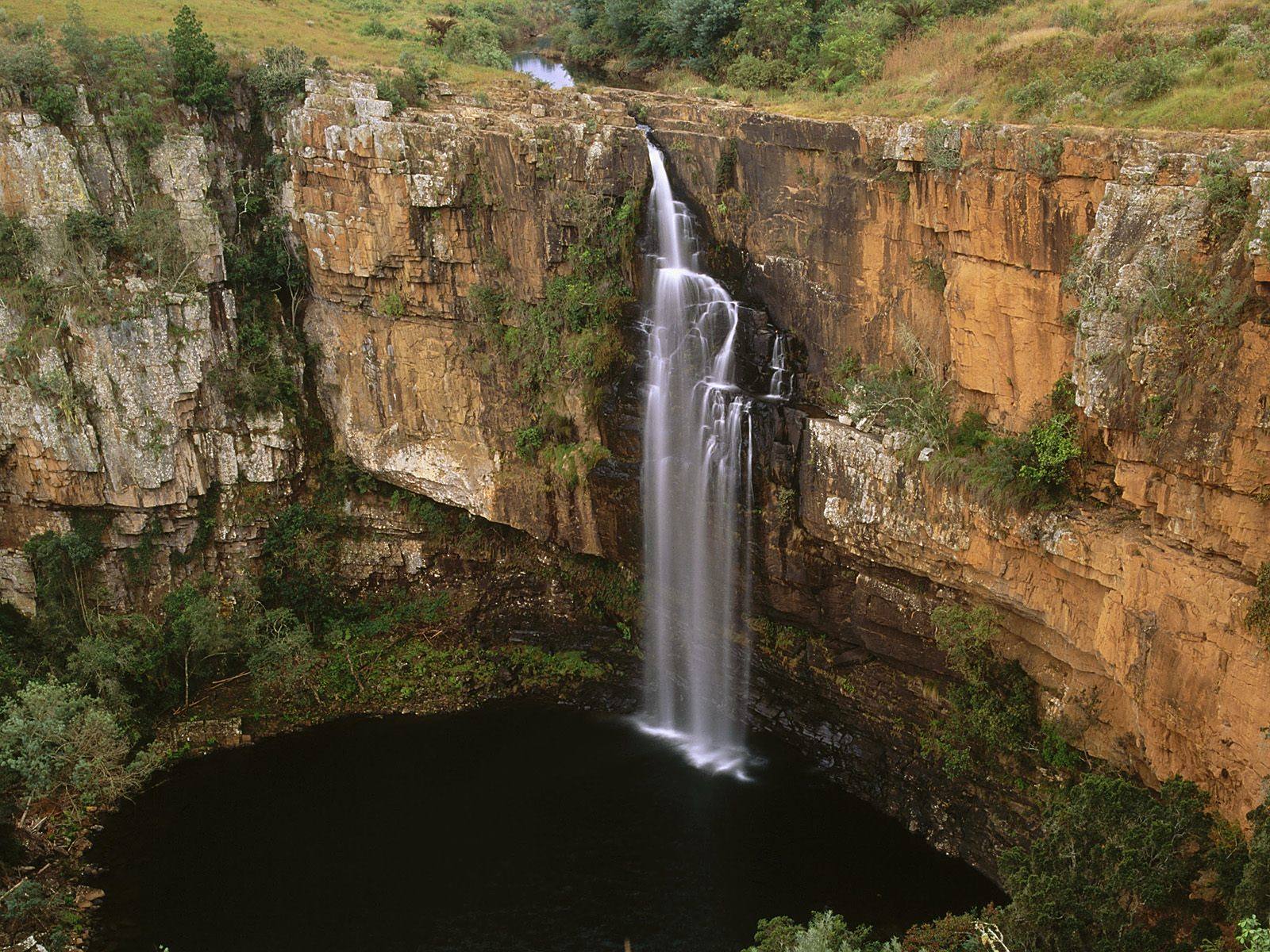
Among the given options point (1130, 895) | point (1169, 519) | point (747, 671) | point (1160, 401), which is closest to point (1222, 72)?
point (1160, 401)

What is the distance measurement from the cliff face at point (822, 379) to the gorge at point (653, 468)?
0.09 meters

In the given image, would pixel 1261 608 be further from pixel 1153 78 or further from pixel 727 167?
pixel 727 167

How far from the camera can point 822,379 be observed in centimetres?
2498

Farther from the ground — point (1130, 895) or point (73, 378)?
point (73, 378)

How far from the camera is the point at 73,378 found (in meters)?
26.8

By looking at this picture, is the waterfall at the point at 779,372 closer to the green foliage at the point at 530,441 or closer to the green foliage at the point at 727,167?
the green foliage at the point at 727,167

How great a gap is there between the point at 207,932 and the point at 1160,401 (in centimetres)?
1947

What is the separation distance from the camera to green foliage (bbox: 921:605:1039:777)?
22.0m

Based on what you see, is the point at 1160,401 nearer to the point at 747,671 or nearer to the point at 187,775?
the point at 747,671

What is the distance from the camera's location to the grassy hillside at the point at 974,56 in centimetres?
1991

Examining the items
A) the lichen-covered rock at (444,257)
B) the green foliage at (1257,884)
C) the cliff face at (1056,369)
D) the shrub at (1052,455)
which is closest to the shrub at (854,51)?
the cliff face at (1056,369)

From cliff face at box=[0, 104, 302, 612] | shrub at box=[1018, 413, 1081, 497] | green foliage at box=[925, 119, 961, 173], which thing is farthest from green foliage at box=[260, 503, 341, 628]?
shrub at box=[1018, 413, 1081, 497]

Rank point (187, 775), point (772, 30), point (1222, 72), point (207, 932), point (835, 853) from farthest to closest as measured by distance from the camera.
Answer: point (772, 30) < point (187, 775) < point (835, 853) < point (207, 932) < point (1222, 72)

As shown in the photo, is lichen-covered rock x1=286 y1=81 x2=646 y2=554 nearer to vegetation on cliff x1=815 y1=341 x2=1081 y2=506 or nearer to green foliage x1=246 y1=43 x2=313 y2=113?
green foliage x1=246 y1=43 x2=313 y2=113
